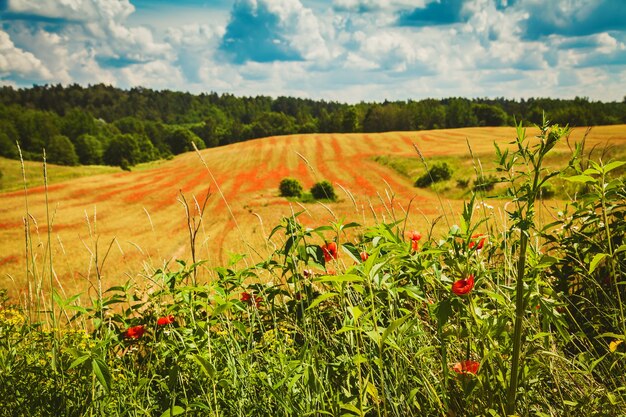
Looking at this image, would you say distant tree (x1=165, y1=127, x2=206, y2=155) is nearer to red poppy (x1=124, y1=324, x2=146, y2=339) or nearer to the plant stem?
red poppy (x1=124, y1=324, x2=146, y2=339)

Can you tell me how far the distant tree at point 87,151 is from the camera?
8250 centimetres

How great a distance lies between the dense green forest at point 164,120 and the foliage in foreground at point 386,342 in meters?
66.6

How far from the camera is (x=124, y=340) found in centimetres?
241

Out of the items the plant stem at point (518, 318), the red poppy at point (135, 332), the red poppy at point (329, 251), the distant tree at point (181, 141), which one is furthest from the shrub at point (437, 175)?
the distant tree at point (181, 141)

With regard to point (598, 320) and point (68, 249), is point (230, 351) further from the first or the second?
point (68, 249)

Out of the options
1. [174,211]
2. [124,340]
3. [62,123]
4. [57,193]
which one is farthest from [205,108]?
[124,340]

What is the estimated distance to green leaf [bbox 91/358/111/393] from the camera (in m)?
1.50

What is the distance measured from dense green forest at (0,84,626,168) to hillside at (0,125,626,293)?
21.0 metres

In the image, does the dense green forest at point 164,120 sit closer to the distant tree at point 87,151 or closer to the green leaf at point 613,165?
the distant tree at point 87,151

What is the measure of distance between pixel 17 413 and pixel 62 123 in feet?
347

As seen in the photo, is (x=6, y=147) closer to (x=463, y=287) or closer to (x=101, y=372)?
(x=101, y=372)

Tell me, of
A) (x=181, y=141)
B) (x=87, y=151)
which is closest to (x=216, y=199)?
(x=87, y=151)

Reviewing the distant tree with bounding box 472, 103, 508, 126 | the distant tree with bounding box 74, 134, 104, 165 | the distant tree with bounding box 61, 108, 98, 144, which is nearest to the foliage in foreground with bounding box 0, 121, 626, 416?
the distant tree with bounding box 74, 134, 104, 165

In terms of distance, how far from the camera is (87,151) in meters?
82.5
